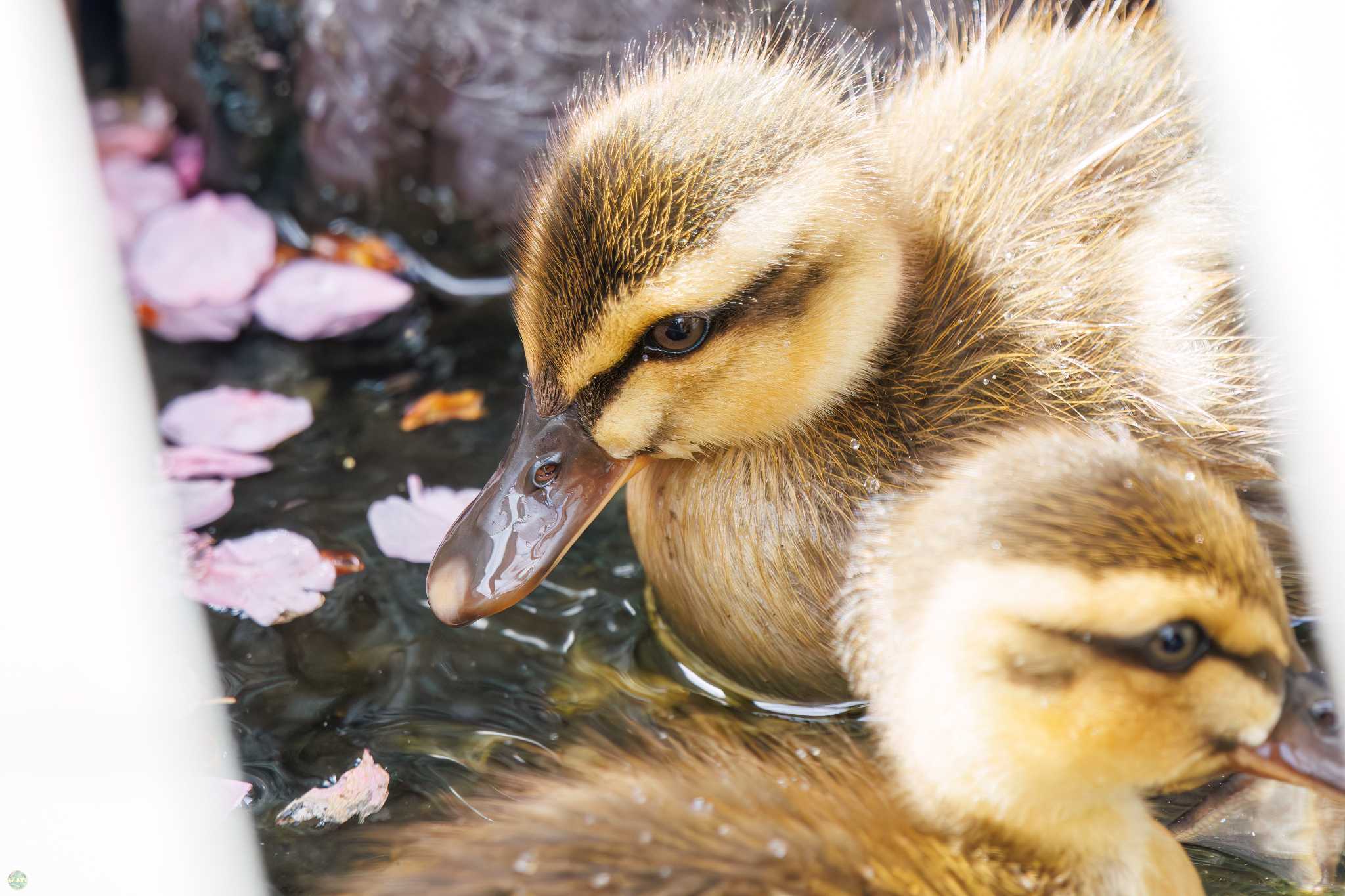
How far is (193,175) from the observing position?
2564 mm

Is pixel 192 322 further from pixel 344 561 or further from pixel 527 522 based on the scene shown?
pixel 527 522

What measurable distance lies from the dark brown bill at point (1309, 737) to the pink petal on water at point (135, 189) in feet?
6.25

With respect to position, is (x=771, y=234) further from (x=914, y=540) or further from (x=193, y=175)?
(x=193, y=175)

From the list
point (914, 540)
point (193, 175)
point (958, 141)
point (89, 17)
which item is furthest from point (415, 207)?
point (914, 540)

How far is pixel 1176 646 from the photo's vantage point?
1.22 m

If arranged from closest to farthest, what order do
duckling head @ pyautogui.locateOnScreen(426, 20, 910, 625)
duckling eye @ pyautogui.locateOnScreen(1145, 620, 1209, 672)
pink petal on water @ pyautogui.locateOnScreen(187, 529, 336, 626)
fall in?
duckling eye @ pyautogui.locateOnScreen(1145, 620, 1209, 672), duckling head @ pyautogui.locateOnScreen(426, 20, 910, 625), pink petal on water @ pyautogui.locateOnScreen(187, 529, 336, 626)

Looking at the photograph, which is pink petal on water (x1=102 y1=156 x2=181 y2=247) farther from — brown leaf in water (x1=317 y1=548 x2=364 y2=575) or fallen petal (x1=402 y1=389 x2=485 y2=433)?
brown leaf in water (x1=317 y1=548 x2=364 y2=575)

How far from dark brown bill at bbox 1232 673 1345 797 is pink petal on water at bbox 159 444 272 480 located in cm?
131

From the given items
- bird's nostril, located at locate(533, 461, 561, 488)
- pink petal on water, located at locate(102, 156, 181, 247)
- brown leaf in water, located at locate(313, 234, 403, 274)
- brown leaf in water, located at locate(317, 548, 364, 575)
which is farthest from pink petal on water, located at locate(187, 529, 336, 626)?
pink petal on water, located at locate(102, 156, 181, 247)

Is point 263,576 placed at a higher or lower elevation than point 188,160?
lower

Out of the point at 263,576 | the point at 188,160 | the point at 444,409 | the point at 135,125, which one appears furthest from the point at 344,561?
the point at 135,125

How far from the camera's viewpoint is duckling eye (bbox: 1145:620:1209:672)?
122 centimetres

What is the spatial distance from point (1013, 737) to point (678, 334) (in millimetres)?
498

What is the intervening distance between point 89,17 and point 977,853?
7.04 ft
